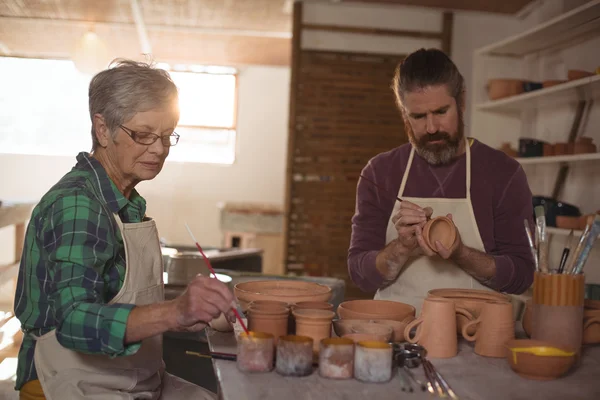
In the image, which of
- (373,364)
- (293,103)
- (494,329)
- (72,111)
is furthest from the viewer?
(72,111)

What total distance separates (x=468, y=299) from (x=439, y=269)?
506mm

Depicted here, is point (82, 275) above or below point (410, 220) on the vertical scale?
below

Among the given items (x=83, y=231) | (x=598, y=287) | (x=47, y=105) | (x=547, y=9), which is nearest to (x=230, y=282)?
(x=83, y=231)

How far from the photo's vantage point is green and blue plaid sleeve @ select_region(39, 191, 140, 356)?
4.31 ft

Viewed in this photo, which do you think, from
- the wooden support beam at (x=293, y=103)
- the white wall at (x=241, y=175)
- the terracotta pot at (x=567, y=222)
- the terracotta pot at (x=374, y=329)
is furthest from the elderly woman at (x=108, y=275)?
the white wall at (x=241, y=175)

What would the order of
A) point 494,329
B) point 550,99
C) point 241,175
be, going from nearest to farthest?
1. point 494,329
2. point 550,99
3. point 241,175

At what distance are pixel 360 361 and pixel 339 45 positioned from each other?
14.4 feet

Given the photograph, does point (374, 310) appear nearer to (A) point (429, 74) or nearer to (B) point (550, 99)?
(A) point (429, 74)

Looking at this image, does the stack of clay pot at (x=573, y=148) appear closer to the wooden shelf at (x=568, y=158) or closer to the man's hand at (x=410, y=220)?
the wooden shelf at (x=568, y=158)

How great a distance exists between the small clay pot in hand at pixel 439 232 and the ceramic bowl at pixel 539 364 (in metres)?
0.50

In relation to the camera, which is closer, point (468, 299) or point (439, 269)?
point (468, 299)

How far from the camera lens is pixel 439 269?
2207 millimetres

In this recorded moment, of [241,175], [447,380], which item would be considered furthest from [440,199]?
[241,175]

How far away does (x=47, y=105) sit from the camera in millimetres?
8383
